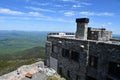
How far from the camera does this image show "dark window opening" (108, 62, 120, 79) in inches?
927

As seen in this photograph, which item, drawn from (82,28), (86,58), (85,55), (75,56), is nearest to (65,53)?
(75,56)

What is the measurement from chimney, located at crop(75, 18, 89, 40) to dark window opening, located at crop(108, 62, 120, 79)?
9.72 meters

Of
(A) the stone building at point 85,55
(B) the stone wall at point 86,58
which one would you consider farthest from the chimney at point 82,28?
(B) the stone wall at point 86,58

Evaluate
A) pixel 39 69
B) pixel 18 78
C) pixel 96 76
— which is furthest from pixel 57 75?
pixel 18 78

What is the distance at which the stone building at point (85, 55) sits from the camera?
2420cm

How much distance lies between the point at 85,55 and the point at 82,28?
6.73m

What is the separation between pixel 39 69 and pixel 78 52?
1250cm

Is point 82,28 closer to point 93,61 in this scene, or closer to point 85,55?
point 85,55

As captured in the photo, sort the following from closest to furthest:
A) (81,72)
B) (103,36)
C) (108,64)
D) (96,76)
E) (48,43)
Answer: (108,64) < (96,76) < (81,72) < (103,36) < (48,43)

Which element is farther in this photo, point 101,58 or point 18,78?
point 101,58

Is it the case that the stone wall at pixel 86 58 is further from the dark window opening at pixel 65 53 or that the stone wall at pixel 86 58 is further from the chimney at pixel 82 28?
the chimney at pixel 82 28

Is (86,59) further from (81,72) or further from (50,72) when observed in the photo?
(50,72)

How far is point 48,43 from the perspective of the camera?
37.0 meters

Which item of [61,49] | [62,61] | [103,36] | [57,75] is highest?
[103,36]
